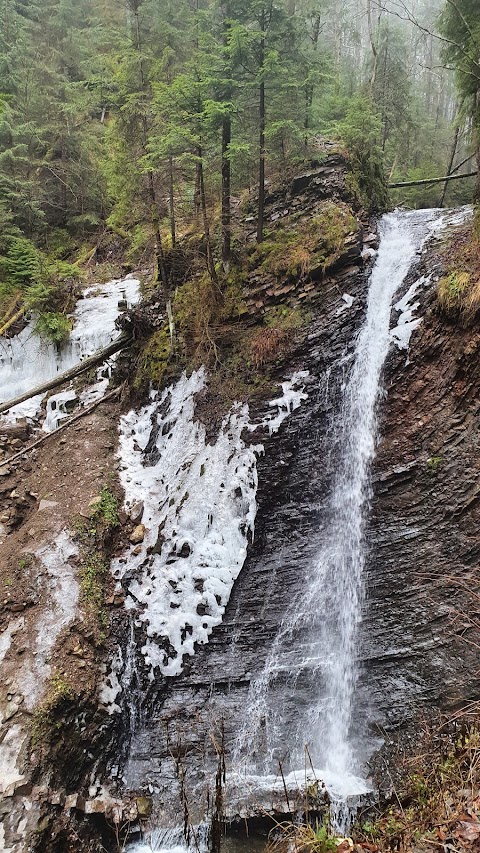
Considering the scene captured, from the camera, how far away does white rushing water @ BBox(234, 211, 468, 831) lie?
633cm

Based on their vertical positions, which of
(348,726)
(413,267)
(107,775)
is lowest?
(107,775)

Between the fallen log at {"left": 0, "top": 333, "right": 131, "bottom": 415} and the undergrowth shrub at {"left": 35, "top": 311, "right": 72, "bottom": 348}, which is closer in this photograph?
the fallen log at {"left": 0, "top": 333, "right": 131, "bottom": 415}

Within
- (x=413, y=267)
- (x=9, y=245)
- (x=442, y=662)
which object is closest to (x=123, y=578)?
(x=442, y=662)

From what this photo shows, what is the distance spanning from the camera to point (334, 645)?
701 cm

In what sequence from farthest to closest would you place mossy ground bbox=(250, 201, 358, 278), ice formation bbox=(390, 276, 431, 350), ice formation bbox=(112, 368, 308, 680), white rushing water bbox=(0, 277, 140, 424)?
1. white rushing water bbox=(0, 277, 140, 424)
2. mossy ground bbox=(250, 201, 358, 278)
3. ice formation bbox=(390, 276, 431, 350)
4. ice formation bbox=(112, 368, 308, 680)

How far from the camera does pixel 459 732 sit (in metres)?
5.32

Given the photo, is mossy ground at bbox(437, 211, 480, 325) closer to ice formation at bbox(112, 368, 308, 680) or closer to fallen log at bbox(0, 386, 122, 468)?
ice formation at bbox(112, 368, 308, 680)

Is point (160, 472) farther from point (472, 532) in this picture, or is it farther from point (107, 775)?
point (472, 532)

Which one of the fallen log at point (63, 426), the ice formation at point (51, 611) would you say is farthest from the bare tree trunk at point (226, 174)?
the ice formation at point (51, 611)

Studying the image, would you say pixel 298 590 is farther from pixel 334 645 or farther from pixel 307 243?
pixel 307 243

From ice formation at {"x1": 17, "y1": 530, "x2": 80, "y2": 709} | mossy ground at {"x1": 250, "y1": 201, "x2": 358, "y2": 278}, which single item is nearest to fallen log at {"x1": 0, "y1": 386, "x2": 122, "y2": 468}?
ice formation at {"x1": 17, "y1": 530, "x2": 80, "y2": 709}

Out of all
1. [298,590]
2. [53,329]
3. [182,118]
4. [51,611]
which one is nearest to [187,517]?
[298,590]

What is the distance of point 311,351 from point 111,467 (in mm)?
4901

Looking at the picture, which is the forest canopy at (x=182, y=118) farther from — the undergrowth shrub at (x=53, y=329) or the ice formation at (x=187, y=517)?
the ice formation at (x=187, y=517)
